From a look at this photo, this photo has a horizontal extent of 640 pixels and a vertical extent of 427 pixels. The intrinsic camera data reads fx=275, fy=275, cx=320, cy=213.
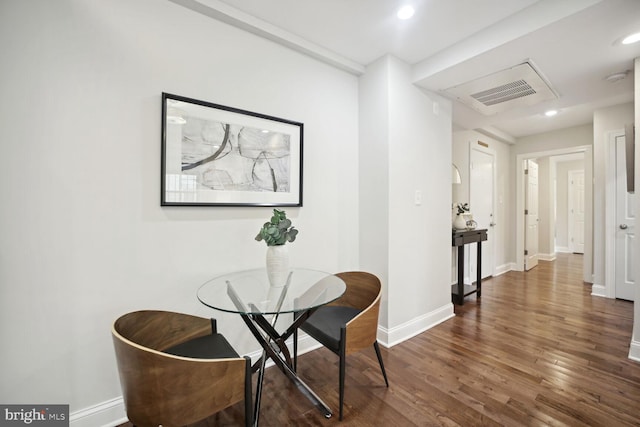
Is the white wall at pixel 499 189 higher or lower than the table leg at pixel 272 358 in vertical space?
higher

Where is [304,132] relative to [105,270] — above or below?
above

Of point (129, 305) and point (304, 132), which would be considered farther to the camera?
point (304, 132)

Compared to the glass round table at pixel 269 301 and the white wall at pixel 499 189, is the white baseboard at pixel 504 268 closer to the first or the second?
the white wall at pixel 499 189

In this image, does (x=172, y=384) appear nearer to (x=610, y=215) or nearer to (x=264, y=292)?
(x=264, y=292)

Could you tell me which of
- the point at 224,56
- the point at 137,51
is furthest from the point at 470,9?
the point at 137,51

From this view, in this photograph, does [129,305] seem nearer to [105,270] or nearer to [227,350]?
[105,270]

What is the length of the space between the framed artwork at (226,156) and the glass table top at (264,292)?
532 mm

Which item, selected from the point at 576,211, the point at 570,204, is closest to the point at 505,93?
the point at 570,204

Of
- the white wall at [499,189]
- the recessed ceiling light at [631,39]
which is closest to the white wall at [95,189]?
the recessed ceiling light at [631,39]

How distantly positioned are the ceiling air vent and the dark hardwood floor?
2330 mm

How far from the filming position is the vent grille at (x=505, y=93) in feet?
8.45

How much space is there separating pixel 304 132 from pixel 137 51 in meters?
1.21

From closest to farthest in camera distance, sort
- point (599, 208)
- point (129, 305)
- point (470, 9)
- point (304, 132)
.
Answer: point (129, 305) → point (470, 9) → point (304, 132) → point (599, 208)

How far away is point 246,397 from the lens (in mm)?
1184
